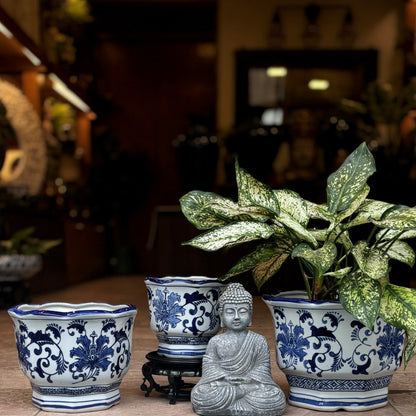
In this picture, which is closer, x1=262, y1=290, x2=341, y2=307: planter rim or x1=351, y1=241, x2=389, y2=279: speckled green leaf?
x1=351, y1=241, x2=389, y2=279: speckled green leaf

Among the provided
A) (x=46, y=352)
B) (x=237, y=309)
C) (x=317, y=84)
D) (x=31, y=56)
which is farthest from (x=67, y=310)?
(x=317, y=84)

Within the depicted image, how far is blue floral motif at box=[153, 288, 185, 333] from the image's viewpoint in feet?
7.02

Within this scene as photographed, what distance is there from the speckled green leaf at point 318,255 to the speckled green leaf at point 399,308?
0.57 ft

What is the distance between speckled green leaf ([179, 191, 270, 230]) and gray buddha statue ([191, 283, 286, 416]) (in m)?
0.20

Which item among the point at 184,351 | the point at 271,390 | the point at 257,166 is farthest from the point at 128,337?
the point at 257,166

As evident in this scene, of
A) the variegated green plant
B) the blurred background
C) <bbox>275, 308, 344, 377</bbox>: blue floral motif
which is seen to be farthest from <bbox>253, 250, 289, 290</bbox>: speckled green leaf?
the blurred background

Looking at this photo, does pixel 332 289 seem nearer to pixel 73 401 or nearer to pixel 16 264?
pixel 73 401

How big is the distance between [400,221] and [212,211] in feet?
1.60

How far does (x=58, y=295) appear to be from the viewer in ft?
18.1

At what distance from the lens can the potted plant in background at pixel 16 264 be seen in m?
4.51

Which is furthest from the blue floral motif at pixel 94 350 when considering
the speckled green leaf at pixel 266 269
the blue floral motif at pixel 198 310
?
the speckled green leaf at pixel 266 269

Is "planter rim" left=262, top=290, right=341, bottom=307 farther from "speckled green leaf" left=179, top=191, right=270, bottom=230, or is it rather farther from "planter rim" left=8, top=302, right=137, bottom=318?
"planter rim" left=8, top=302, right=137, bottom=318

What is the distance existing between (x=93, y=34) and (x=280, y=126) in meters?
4.87

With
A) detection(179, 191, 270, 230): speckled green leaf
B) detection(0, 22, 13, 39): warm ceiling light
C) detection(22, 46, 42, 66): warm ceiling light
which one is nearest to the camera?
detection(179, 191, 270, 230): speckled green leaf
